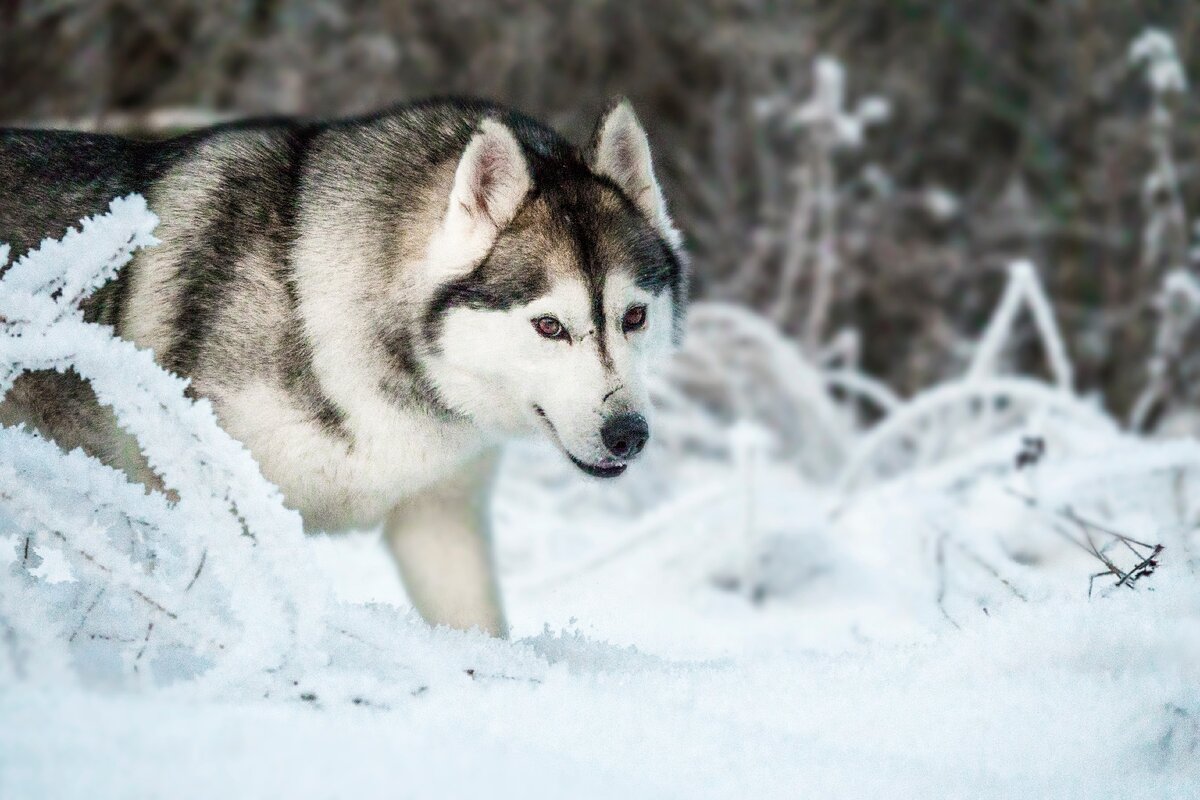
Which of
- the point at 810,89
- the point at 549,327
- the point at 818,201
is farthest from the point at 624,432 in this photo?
the point at 810,89

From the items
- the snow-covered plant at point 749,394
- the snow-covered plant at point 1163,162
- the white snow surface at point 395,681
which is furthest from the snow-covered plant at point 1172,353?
the white snow surface at point 395,681

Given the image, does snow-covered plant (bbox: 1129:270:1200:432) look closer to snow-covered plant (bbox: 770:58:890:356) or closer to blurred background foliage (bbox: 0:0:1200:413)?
blurred background foliage (bbox: 0:0:1200:413)

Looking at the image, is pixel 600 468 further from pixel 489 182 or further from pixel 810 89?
pixel 810 89

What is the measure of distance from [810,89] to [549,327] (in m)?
6.56

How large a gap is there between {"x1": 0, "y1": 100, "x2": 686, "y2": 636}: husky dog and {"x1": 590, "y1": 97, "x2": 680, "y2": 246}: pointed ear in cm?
2

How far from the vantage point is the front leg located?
2.82 metres

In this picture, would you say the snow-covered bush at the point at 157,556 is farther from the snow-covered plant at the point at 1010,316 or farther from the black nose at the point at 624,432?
the snow-covered plant at the point at 1010,316

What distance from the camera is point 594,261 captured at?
2.56 m

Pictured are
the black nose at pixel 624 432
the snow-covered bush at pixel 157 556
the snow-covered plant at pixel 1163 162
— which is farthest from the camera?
the snow-covered plant at pixel 1163 162

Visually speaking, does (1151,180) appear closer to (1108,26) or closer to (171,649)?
(1108,26)

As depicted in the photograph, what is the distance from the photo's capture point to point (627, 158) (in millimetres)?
2867

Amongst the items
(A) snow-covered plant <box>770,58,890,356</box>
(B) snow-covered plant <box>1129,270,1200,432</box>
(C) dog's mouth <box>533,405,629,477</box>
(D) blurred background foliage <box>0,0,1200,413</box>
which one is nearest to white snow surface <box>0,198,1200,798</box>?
(C) dog's mouth <box>533,405,629,477</box>

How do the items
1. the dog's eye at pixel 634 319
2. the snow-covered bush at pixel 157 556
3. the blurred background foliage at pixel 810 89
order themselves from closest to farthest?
the snow-covered bush at pixel 157 556 → the dog's eye at pixel 634 319 → the blurred background foliage at pixel 810 89

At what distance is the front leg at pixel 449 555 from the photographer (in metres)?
2.82
